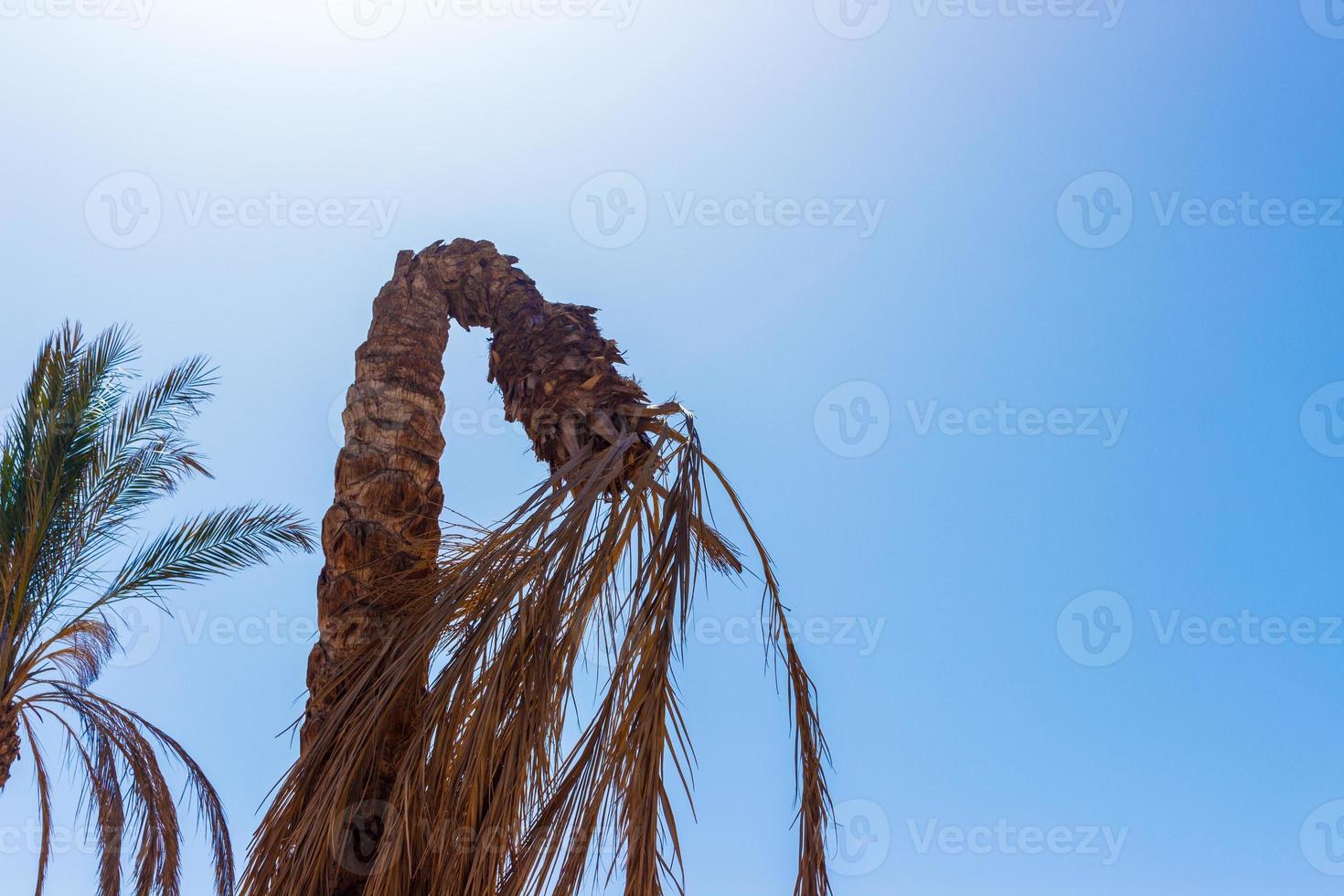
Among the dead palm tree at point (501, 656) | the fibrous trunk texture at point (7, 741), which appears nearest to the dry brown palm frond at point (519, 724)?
the dead palm tree at point (501, 656)

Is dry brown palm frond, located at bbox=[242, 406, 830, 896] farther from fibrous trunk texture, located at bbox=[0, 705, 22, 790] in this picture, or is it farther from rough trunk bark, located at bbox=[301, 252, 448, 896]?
fibrous trunk texture, located at bbox=[0, 705, 22, 790]

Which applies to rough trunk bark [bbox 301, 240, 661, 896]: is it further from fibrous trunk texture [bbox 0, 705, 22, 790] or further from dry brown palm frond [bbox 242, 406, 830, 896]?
fibrous trunk texture [bbox 0, 705, 22, 790]

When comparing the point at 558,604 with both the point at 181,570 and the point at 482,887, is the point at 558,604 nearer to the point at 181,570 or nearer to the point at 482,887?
the point at 482,887

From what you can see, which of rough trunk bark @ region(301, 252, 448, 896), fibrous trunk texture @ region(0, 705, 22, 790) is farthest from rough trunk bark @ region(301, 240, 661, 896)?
fibrous trunk texture @ region(0, 705, 22, 790)

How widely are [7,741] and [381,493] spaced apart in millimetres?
6486

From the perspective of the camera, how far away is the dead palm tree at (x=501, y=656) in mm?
2324

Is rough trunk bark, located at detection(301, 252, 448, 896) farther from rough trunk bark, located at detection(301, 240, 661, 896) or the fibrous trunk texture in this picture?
the fibrous trunk texture

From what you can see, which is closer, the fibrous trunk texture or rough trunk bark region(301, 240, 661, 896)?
rough trunk bark region(301, 240, 661, 896)

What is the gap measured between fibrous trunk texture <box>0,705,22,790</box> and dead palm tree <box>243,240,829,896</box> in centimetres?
616

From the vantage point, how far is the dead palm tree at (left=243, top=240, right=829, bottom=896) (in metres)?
2.32

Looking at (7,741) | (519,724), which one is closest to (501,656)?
(519,724)

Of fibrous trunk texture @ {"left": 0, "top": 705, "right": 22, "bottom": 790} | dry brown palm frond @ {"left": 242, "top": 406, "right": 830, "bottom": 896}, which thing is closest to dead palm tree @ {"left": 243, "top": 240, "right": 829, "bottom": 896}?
dry brown palm frond @ {"left": 242, "top": 406, "right": 830, "bottom": 896}

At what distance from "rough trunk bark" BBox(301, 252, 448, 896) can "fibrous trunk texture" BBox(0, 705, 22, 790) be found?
20.2 ft

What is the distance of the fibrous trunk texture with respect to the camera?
7410 mm
